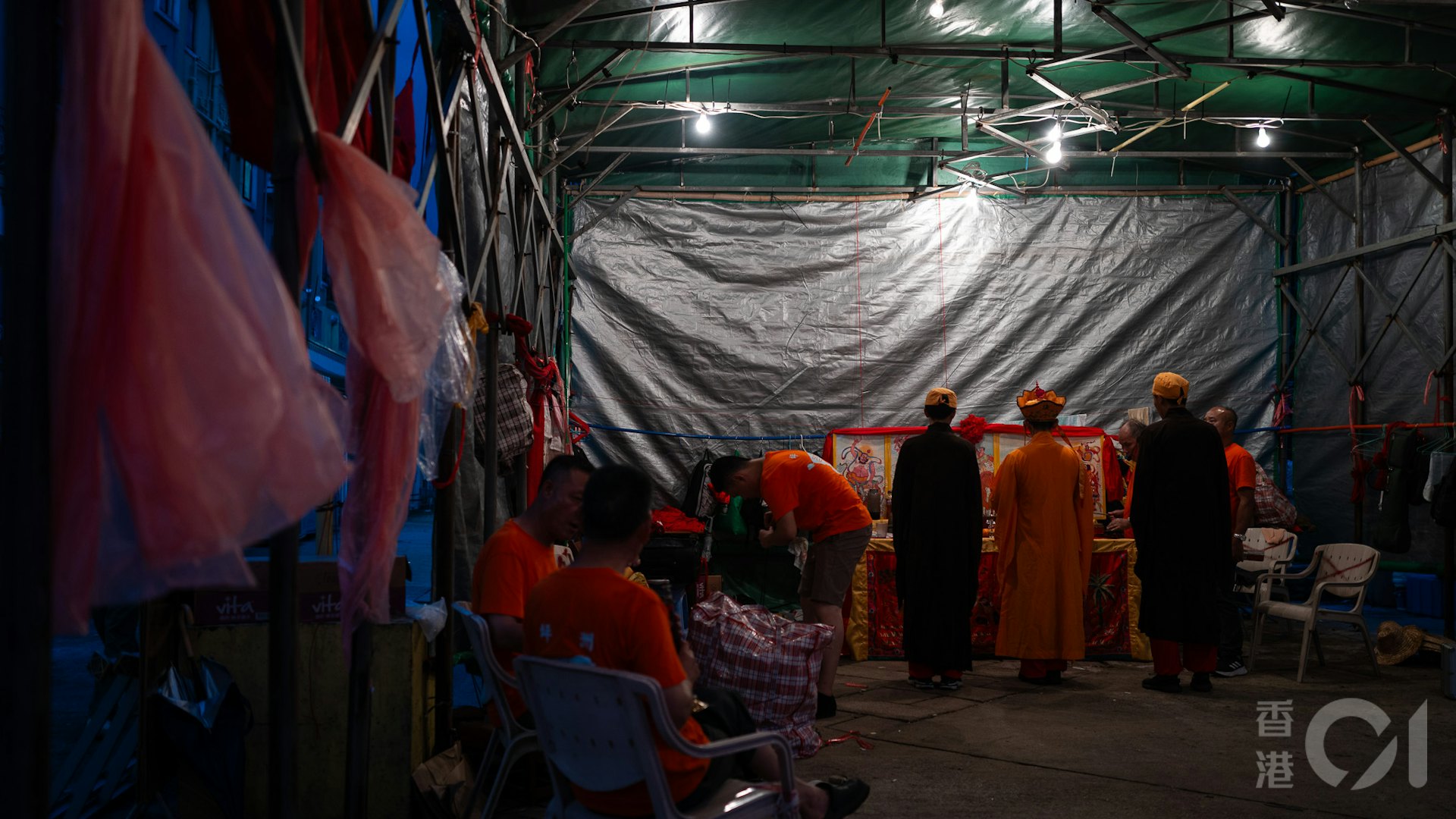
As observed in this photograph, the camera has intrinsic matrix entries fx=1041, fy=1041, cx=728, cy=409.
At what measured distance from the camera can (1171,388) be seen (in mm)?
6238

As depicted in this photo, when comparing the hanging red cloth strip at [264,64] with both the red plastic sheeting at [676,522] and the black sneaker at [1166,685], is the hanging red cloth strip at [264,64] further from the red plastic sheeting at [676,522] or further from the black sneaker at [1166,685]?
the black sneaker at [1166,685]

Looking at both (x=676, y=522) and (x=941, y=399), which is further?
(x=676, y=522)

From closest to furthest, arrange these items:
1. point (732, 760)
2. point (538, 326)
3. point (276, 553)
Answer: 1. point (276, 553)
2. point (732, 760)
3. point (538, 326)

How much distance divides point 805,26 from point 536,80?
1.91 meters

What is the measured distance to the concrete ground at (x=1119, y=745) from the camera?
3.87m

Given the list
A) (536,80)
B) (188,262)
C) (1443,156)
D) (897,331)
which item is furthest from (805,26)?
(188,262)

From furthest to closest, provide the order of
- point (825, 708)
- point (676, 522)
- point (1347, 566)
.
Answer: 1. point (676, 522)
2. point (1347, 566)
3. point (825, 708)

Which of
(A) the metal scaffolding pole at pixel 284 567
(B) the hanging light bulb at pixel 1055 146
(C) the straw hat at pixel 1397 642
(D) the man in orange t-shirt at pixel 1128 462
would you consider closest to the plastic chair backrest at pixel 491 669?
(A) the metal scaffolding pole at pixel 284 567

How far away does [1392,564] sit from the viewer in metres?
9.30

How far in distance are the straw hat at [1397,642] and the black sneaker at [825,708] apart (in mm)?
3829

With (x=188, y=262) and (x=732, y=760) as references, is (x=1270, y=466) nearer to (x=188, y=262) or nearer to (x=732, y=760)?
(x=732, y=760)

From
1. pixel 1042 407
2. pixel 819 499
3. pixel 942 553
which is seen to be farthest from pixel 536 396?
pixel 1042 407

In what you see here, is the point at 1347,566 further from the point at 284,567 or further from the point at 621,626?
the point at 284,567

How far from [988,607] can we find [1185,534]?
1.82 metres
